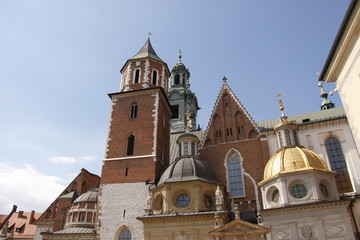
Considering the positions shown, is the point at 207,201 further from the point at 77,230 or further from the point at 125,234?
the point at 77,230

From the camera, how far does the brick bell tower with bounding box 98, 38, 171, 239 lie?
867 inches

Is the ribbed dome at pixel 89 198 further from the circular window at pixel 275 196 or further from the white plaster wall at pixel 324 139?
the white plaster wall at pixel 324 139

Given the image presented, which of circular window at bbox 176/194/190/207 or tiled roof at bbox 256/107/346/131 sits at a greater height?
tiled roof at bbox 256/107/346/131

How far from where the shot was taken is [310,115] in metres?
29.3

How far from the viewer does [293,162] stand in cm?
2025

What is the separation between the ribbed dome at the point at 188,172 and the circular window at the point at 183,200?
3.62 feet

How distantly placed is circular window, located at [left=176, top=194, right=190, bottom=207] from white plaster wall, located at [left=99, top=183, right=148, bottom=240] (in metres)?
2.85

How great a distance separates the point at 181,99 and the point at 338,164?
28.6 meters

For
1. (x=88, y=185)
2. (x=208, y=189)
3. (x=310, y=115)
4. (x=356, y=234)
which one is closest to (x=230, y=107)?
(x=310, y=115)

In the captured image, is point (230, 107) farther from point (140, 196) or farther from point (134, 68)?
point (140, 196)

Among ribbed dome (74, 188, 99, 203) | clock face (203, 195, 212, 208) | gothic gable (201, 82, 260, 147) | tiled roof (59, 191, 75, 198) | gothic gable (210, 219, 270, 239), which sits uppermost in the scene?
gothic gable (201, 82, 260, 147)

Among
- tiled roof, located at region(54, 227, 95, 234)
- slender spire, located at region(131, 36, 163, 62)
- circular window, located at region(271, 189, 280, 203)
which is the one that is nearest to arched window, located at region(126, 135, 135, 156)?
tiled roof, located at region(54, 227, 95, 234)

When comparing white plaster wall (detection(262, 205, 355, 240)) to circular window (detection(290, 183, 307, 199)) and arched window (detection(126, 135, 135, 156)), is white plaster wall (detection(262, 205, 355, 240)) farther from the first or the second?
arched window (detection(126, 135, 135, 156))

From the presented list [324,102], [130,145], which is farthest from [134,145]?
[324,102]
